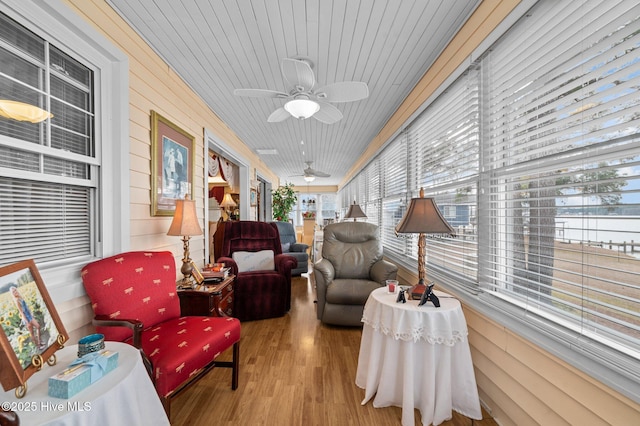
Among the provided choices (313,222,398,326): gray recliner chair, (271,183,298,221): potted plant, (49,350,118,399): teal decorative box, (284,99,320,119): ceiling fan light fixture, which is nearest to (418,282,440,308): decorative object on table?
(313,222,398,326): gray recliner chair

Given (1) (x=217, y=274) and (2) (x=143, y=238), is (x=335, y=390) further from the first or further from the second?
(2) (x=143, y=238)

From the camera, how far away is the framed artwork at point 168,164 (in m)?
2.54

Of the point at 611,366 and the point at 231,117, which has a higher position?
the point at 231,117

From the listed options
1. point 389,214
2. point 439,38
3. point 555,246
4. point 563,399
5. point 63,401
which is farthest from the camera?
point 389,214

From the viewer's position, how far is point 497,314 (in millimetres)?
1683

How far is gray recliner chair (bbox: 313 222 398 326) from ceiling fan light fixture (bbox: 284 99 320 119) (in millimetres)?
1678

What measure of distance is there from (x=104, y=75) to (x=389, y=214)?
3718 mm

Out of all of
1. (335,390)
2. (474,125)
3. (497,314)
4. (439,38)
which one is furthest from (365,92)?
(335,390)

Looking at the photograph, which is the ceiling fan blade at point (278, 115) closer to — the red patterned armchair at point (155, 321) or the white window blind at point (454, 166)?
the white window blind at point (454, 166)

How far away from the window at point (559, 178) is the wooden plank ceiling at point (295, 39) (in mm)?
504

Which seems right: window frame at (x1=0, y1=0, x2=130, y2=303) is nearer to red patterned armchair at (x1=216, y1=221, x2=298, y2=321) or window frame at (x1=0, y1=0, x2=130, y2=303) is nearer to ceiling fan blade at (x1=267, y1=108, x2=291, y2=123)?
ceiling fan blade at (x1=267, y1=108, x2=291, y2=123)

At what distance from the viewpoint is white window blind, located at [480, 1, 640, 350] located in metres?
1.07

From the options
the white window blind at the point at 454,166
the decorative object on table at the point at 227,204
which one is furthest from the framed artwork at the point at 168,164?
the decorative object on table at the point at 227,204

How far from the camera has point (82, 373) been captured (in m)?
0.98
